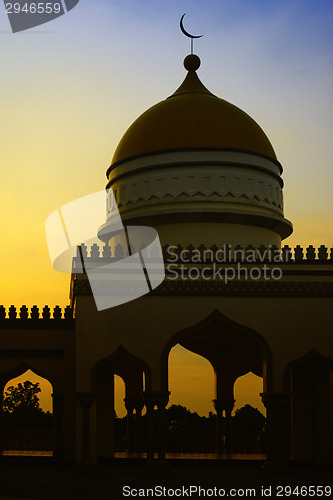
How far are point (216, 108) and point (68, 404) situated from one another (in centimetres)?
1015

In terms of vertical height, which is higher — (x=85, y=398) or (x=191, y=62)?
(x=191, y=62)

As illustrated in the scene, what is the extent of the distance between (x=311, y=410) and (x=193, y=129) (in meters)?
9.09

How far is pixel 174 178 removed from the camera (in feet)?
84.1

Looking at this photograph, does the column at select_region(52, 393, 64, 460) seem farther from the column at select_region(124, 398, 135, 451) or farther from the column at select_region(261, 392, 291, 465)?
the column at select_region(261, 392, 291, 465)

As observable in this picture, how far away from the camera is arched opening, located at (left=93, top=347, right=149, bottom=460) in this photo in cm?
2298

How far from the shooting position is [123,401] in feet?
90.0

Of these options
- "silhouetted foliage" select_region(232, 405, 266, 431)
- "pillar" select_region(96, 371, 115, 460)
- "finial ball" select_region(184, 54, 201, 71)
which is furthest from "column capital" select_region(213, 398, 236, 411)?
"silhouetted foliage" select_region(232, 405, 266, 431)

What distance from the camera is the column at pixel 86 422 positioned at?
2159 cm

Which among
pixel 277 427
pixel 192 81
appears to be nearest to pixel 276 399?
pixel 277 427

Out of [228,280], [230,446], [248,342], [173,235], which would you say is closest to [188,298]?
[228,280]

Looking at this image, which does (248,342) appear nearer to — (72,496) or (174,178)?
(174,178)

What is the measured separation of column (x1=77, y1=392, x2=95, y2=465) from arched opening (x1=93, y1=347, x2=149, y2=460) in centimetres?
33

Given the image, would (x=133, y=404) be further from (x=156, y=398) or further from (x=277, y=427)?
(x=277, y=427)

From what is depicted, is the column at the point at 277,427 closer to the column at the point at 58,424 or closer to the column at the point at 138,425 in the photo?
the column at the point at 58,424
